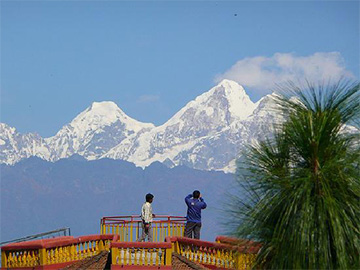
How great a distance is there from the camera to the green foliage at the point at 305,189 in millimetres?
14742

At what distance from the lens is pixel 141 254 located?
2511cm

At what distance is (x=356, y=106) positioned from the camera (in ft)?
52.3

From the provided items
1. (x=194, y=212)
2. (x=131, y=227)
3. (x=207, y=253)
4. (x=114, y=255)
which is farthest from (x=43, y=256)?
(x=131, y=227)

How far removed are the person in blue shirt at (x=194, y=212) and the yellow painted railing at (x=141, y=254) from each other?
5.97ft

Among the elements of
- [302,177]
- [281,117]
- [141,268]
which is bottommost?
[141,268]

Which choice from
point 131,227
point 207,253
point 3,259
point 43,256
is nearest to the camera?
point 43,256

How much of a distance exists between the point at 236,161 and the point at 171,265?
963 cm

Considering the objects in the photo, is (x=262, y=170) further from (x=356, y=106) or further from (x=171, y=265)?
(x=171, y=265)

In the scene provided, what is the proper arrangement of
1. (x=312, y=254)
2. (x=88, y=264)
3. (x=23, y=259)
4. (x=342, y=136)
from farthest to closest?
(x=88, y=264) → (x=23, y=259) → (x=342, y=136) → (x=312, y=254)

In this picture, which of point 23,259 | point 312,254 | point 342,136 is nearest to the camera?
point 312,254

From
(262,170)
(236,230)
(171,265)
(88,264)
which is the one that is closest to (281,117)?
(262,170)

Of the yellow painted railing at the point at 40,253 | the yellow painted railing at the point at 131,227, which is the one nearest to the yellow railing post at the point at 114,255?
the yellow painted railing at the point at 40,253

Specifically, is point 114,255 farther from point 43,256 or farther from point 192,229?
point 192,229

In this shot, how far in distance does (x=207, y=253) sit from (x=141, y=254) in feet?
6.28
